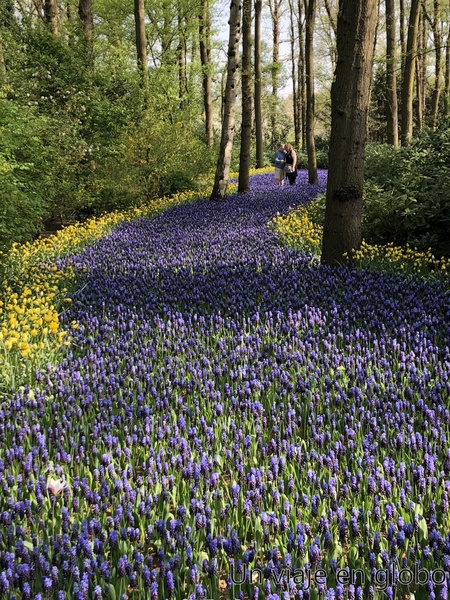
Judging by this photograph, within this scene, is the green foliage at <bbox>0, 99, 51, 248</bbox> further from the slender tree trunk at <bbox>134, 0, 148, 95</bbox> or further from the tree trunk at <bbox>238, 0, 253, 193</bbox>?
the slender tree trunk at <bbox>134, 0, 148, 95</bbox>

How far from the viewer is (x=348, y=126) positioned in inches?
288

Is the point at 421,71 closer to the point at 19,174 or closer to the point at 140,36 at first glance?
the point at 140,36

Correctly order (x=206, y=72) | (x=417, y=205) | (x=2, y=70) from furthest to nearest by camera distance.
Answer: (x=206, y=72) < (x=2, y=70) < (x=417, y=205)

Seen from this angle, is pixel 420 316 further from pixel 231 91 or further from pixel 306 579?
pixel 231 91

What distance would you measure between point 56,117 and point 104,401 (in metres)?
13.4

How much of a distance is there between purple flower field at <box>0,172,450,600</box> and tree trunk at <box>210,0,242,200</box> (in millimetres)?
9861

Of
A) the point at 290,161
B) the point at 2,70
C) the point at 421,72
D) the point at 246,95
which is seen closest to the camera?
the point at 2,70

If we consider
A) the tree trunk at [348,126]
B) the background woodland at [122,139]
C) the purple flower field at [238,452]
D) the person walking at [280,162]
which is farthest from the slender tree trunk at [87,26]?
the purple flower field at [238,452]

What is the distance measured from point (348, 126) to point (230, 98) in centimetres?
815

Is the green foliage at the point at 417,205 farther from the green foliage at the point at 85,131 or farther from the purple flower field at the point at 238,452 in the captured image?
the green foliage at the point at 85,131

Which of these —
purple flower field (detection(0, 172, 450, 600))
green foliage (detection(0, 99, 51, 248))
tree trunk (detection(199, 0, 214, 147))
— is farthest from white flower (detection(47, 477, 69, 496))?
tree trunk (detection(199, 0, 214, 147))

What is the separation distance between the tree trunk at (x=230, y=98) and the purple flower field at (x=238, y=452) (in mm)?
9861

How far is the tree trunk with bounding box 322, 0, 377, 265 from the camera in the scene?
7141 mm

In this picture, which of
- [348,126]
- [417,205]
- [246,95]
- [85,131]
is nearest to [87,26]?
[85,131]
